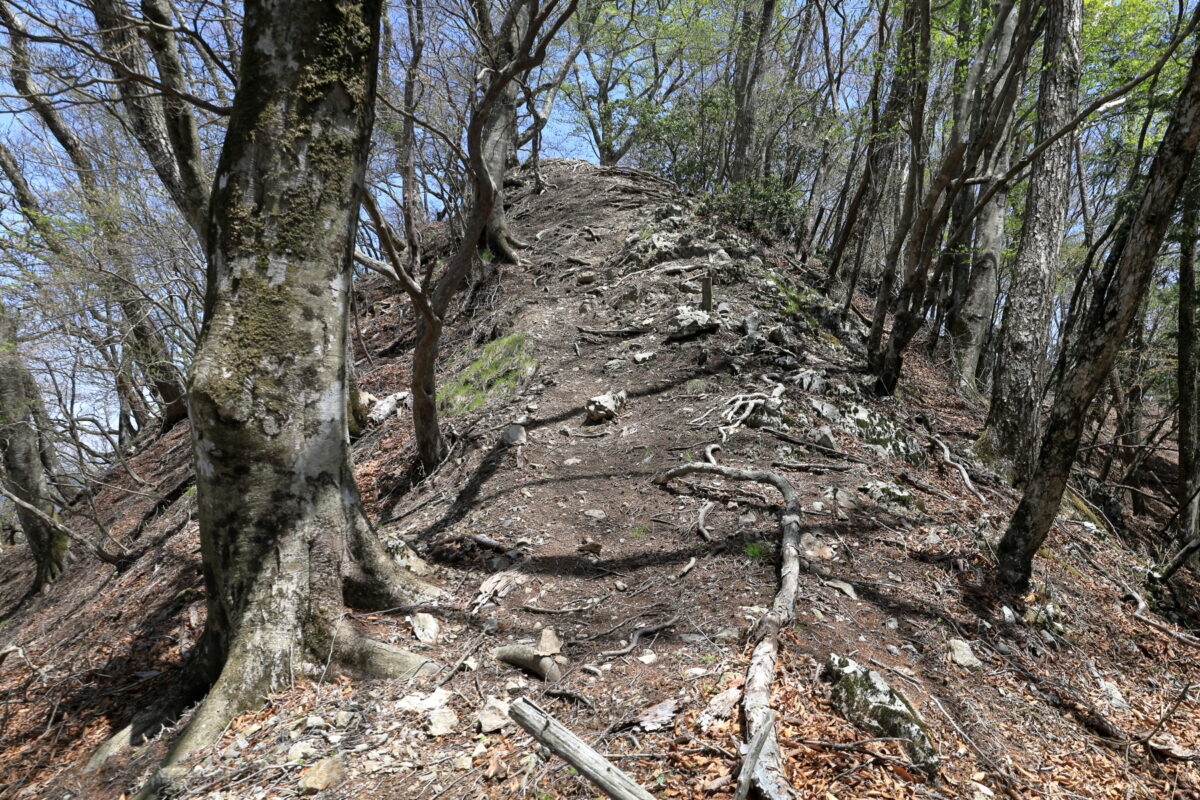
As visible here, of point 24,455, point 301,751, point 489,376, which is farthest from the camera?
point 24,455

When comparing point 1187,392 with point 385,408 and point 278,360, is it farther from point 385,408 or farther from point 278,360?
point 385,408

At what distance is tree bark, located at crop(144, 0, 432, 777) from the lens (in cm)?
296

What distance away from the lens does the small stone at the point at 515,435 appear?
18.6 feet

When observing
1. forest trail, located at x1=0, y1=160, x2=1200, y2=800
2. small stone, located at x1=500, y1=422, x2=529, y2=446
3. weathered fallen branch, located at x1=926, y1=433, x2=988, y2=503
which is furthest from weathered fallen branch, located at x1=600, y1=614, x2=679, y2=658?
weathered fallen branch, located at x1=926, y1=433, x2=988, y2=503

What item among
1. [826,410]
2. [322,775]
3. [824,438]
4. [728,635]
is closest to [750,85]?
[826,410]

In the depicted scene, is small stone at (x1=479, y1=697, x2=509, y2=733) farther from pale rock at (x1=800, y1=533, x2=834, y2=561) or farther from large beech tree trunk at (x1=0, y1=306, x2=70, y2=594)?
large beech tree trunk at (x1=0, y1=306, x2=70, y2=594)

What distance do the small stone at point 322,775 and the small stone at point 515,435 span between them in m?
3.28

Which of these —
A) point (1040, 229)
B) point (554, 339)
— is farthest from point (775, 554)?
point (1040, 229)

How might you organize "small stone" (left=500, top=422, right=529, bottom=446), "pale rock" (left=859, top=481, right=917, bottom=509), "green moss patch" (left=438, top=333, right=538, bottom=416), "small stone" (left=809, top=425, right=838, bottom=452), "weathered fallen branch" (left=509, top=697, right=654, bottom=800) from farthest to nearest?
"green moss patch" (left=438, top=333, right=538, bottom=416) → "small stone" (left=500, top=422, right=529, bottom=446) → "small stone" (left=809, top=425, right=838, bottom=452) → "pale rock" (left=859, top=481, right=917, bottom=509) → "weathered fallen branch" (left=509, top=697, right=654, bottom=800)

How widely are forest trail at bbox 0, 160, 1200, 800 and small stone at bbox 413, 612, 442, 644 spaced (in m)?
0.01

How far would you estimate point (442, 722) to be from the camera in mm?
2768

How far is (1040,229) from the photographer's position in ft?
21.9

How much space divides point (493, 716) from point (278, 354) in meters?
2.04

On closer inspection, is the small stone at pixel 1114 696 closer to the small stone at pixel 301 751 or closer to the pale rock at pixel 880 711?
the pale rock at pixel 880 711
